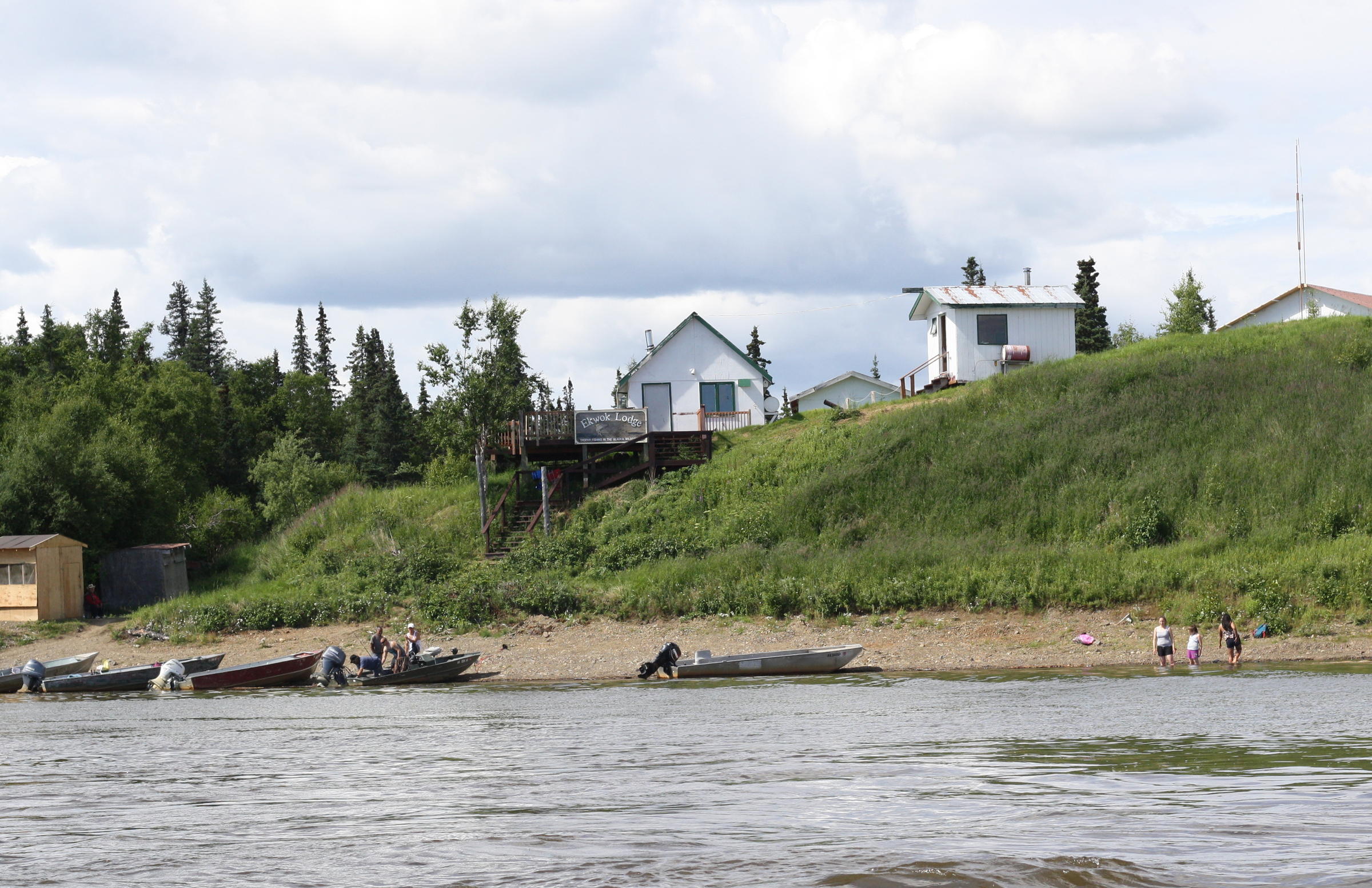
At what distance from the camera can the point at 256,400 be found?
10100cm

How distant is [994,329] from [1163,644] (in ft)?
106

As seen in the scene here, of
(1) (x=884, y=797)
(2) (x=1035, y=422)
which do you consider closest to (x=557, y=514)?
(2) (x=1035, y=422)

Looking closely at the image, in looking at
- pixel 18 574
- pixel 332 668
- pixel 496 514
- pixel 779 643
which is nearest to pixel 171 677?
pixel 332 668

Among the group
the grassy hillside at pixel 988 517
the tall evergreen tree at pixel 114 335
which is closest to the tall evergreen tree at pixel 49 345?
the tall evergreen tree at pixel 114 335

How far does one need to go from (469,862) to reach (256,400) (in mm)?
97220

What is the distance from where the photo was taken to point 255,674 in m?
32.8

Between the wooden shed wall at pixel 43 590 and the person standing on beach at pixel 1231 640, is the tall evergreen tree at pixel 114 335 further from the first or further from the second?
the person standing on beach at pixel 1231 640

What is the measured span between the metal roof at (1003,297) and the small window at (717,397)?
36.6 feet

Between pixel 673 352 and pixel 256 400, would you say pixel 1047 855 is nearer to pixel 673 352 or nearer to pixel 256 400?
pixel 673 352

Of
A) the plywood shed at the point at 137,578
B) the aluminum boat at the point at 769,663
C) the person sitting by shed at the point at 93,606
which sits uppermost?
the plywood shed at the point at 137,578

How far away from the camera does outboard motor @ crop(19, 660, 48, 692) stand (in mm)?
33312

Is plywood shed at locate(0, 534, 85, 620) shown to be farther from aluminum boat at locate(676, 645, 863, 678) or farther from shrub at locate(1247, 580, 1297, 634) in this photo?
shrub at locate(1247, 580, 1297, 634)

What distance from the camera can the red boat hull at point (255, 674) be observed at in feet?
107

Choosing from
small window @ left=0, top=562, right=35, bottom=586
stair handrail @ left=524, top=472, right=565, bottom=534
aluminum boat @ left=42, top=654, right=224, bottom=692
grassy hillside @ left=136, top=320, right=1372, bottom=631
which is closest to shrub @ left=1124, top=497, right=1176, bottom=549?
grassy hillside @ left=136, top=320, right=1372, bottom=631
